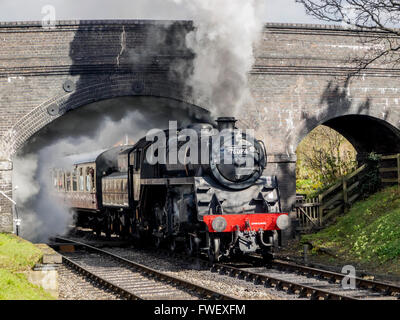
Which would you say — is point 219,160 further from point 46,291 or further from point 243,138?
point 46,291

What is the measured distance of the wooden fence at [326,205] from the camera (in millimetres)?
16464

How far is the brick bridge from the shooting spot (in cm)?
1485

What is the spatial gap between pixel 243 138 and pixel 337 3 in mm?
5222

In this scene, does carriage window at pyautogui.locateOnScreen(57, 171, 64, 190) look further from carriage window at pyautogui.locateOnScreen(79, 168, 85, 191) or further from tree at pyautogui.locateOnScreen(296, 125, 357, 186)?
tree at pyautogui.locateOnScreen(296, 125, 357, 186)

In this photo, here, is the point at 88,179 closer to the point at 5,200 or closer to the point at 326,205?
the point at 5,200

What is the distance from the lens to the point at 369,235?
42.7ft

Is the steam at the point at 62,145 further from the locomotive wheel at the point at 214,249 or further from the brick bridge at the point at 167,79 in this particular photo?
the locomotive wheel at the point at 214,249

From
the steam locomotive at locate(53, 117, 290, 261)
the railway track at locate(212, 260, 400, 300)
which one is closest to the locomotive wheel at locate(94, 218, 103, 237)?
the steam locomotive at locate(53, 117, 290, 261)

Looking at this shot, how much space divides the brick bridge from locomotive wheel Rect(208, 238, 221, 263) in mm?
5387

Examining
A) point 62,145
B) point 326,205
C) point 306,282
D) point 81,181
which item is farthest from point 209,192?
point 62,145

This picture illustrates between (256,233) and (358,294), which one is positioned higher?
(256,233)

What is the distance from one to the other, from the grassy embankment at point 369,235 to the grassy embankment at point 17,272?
20.1 ft

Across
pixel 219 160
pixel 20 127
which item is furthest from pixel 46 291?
pixel 20 127

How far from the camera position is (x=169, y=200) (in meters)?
12.4
